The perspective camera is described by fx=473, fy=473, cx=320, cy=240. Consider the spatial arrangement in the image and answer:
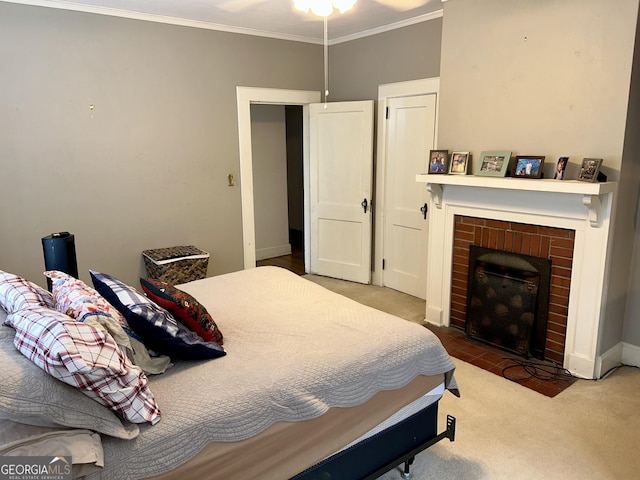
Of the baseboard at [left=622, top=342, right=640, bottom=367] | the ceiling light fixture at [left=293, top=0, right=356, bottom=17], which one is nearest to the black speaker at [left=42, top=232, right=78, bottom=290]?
the ceiling light fixture at [left=293, top=0, right=356, bottom=17]

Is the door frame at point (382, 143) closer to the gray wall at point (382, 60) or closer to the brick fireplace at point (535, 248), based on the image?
the gray wall at point (382, 60)

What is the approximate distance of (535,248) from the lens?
3.21 m

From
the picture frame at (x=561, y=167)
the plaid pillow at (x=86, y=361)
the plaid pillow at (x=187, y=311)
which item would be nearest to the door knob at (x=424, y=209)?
the picture frame at (x=561, y=167)

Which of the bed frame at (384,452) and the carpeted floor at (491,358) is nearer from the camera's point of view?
the bed frame at (384,452)

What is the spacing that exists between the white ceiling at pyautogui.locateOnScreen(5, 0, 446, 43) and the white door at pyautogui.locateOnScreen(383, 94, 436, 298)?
72 cm

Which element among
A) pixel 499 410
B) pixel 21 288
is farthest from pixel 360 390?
pixel 21 288

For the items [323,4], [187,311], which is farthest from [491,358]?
[323,4]

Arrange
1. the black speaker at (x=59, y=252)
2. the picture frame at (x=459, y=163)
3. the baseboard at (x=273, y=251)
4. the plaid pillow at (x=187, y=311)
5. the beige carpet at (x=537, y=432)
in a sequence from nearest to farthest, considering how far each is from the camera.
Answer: the plaid pillow at (x=187, y=311), the beige carpet at (x=537, y=432), the black speaker at (x=59, y=252), the picture frame at (x=459, y=163), the baseboard at (x=273, y=251)

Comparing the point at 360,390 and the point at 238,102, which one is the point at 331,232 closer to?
the point at 238,102

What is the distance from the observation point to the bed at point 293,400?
1496mm

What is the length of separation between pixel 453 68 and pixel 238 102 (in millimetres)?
2041

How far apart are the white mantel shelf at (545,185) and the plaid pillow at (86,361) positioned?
253 centimetres

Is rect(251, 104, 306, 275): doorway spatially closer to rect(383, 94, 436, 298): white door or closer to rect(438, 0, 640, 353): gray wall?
rect(383, 94, 436, 298): white door

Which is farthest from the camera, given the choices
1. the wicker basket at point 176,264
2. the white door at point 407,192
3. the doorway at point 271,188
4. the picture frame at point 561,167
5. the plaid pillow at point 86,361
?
the doorway at point 271,188
